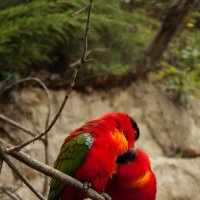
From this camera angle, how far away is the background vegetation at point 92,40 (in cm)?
416

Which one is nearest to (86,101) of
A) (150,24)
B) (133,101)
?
(133,101)

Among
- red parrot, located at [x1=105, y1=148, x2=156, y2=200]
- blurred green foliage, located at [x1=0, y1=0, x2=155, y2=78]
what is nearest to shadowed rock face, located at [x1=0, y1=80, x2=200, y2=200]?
blurred green foliage, located at [x1=0, y1=0, x2=155, y2=78]

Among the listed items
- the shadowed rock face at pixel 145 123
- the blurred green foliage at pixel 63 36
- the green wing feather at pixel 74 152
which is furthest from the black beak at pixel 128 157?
the blurred green foliage at pixel 63 36

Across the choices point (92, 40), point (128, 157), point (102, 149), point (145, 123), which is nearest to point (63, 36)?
point (92, 40)

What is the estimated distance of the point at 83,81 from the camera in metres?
5.29

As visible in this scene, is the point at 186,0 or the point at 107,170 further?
the point at 186,0

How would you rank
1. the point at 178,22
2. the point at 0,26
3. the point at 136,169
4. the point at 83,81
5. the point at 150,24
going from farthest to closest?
the point at 150,24, the point at 178,22, the point at 83,81, the point at 0,26, the point at 136,169

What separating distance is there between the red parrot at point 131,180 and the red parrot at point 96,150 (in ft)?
0.80

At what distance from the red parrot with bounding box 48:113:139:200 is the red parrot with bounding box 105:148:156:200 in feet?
0.80

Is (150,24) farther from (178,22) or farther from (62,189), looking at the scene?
(62,189)

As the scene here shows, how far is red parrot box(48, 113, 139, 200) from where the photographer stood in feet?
8.09

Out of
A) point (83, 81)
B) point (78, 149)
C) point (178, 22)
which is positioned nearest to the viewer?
point (78, 149)

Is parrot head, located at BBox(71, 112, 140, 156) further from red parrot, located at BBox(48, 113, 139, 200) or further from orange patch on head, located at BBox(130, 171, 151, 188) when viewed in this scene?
orange patch on head, located at BBox(130, 171, 151, 188)

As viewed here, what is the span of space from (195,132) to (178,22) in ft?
4.76
